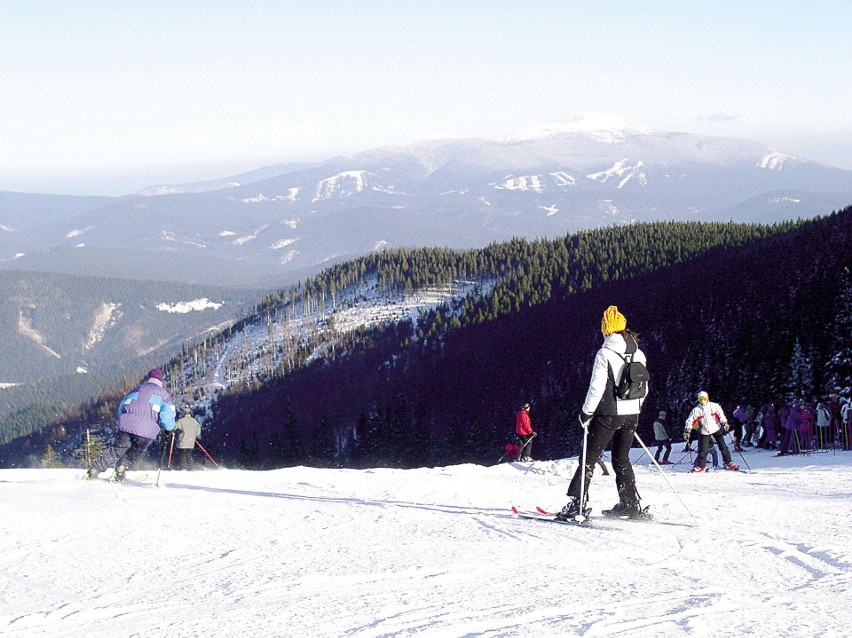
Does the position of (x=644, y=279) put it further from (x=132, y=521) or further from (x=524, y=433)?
(x=132, y=521)

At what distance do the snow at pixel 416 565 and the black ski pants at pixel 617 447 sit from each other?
401 mm

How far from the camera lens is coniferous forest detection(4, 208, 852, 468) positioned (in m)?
75.8

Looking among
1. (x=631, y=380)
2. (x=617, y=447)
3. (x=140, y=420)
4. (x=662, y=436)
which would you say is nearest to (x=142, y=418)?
(x=140, y=420)

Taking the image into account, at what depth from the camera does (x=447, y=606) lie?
20.7ft

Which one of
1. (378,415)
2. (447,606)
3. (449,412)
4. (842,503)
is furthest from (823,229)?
(447,606)

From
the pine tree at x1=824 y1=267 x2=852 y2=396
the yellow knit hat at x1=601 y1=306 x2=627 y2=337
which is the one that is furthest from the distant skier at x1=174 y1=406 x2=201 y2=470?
the pine tree at x1=824 y1=267 x2=852 y2=396

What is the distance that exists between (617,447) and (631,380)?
0.93 m

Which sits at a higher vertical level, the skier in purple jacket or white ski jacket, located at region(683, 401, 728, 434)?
the skier in purple jacket

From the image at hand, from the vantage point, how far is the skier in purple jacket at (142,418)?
13188 mm

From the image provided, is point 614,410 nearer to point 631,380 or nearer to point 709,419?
point 631,380

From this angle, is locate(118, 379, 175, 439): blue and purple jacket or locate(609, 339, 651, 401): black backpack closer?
locate(609, 339, 651, 401): black backpack

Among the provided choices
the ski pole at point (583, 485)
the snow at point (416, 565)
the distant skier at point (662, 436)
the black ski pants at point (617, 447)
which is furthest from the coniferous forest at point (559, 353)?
the ski pole at point (583, 485)

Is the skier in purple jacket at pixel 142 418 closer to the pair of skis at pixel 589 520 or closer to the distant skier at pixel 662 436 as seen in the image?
the pair of skis at pixel 589 520

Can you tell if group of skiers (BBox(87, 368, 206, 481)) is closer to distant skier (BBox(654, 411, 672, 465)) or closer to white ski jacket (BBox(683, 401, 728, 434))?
white ski jacket (BBox(683, 401, 728, 434))
